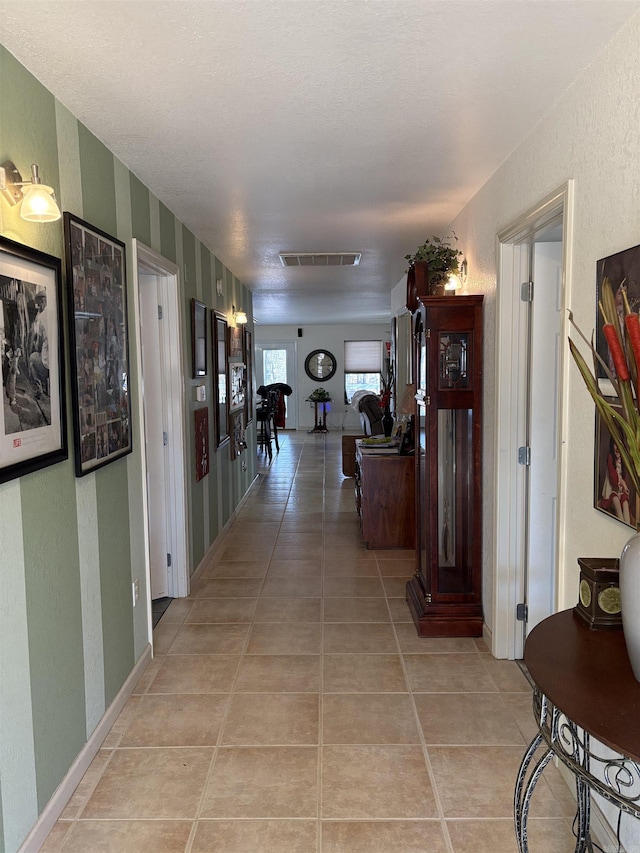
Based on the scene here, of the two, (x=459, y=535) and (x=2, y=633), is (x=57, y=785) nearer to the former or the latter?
(x=2, y=633)

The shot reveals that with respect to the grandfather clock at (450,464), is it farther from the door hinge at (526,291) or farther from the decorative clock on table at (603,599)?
the decorative clock on table at (603,599)

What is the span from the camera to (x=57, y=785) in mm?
2098

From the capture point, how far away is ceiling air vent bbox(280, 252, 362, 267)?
17.4ft

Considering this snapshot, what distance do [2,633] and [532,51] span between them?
2.30 m

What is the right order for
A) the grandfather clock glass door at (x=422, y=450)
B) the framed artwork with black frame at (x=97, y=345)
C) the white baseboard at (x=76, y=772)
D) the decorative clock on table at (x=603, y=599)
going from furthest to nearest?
the grandfather clock glass door at (x=422, y=450), the framed artwork with black frame at (x=97, y=345), the white baseboard at (x=76, y=772), the decorative clock on table at (x=603, y=599)

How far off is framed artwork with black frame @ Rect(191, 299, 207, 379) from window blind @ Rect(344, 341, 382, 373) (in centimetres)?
970

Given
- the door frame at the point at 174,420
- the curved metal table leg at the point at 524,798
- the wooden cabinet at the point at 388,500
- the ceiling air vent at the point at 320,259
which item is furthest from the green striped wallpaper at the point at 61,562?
the wooden cabinet at the point at 388,500

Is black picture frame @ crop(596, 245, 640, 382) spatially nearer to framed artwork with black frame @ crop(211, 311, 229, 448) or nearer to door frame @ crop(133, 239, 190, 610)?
door frame @ crop(133, 239, 190, 610)

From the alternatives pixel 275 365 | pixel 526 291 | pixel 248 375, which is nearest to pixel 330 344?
pixel 275 365

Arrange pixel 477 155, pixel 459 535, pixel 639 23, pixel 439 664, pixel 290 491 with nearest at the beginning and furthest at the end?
pixel 639 23
pixel 477 155
pixel 439 664
pixel 459 535
pixel 290 491

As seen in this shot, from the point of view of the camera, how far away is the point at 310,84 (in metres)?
2.11

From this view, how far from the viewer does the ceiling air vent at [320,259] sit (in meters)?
5.30

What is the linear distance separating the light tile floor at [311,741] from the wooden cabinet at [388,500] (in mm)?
989

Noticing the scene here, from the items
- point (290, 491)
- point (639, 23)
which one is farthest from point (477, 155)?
point (290, 491)
